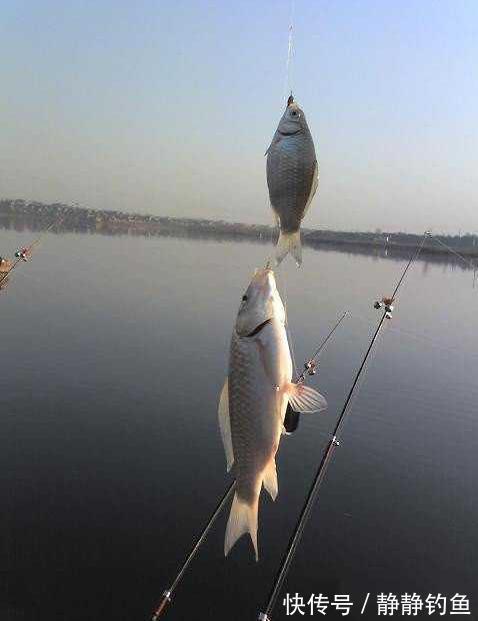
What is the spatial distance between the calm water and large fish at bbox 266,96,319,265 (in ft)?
1.14

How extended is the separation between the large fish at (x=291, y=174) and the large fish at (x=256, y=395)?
0.24 meters

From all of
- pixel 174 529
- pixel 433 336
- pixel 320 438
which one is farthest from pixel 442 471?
pixel 433 336

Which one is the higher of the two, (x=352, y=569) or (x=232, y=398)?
(x=232, y=398)

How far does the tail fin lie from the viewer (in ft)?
6.37

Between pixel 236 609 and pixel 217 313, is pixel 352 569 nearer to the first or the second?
pixel 236 609

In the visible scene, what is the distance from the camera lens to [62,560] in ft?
25.3

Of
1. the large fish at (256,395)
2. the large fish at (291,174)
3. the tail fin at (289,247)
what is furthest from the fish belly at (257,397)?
the large fish at (291,174)

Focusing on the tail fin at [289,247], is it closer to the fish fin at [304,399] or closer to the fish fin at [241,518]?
the fish fin at [304,399]

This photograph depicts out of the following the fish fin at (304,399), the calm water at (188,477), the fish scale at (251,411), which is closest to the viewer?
the fish fin at (304,399)

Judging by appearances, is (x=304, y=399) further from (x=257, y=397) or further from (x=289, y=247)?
(x=289, y=247)

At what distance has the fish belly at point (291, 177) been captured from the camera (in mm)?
2027

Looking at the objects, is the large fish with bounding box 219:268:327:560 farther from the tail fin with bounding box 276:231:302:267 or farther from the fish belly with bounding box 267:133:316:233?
the fish belly with bounding box 267:133:316:233

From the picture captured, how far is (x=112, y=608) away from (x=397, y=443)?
271 inches

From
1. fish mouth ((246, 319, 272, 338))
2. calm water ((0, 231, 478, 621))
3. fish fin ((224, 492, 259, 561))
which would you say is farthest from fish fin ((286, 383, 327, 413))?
calm water ((0, 231, 478, 621))
